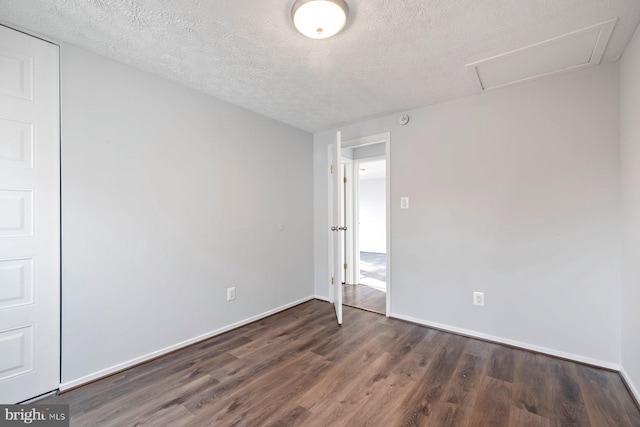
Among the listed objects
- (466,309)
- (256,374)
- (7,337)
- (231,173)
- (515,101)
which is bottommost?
(256,374)

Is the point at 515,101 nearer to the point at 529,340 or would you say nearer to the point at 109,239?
the point at 529,340

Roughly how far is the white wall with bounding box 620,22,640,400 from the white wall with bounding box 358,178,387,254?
6.24 m

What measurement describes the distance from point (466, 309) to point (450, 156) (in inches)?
60.0

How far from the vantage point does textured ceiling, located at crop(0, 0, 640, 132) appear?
1.49 m

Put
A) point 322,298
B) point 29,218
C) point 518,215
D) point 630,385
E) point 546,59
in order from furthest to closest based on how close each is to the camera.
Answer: point 322,298
point 518,215
point 546,59
point 630,385
point 29,218

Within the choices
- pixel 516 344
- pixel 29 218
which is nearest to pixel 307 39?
pixel 29 218

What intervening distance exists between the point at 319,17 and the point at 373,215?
727 centimetres

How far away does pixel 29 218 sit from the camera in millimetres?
1694

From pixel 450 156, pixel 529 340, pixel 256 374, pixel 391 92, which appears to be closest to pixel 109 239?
pixel 256 374

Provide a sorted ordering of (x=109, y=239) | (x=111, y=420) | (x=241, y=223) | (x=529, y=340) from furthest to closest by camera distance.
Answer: (x=241, y=223), (x=529, y=340), (x=109, y=239), (x=111, y=420)

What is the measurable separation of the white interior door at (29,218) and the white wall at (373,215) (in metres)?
7.18

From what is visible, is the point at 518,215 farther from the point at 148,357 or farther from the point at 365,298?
the point at 148,357

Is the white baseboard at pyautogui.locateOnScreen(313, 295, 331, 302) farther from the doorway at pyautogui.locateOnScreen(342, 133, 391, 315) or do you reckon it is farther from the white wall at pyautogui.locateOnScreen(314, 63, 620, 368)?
the white wall at pyautogui.locateOnScreen(314, 63, 620, 368)

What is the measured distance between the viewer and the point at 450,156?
8.99 ft
